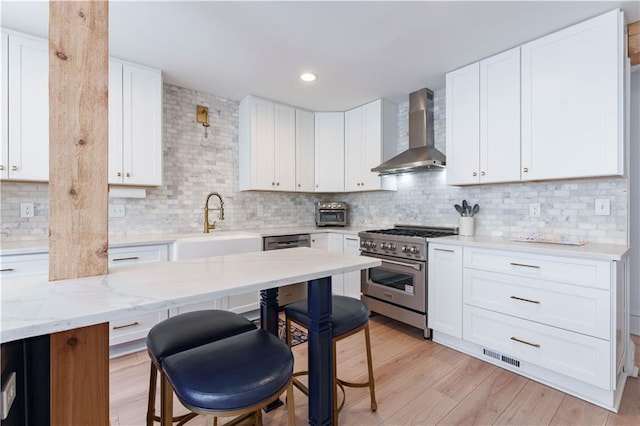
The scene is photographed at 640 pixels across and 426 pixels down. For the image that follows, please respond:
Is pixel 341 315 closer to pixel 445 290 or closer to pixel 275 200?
pixel 445 290

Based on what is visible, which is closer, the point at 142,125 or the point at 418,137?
the point at 142,125

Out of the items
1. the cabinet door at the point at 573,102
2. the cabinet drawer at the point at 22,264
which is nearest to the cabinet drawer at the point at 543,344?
the cabinet door at the point at 573,102

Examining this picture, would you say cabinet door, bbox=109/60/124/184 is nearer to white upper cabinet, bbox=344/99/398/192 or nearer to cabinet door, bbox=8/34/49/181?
cabinet door, bbox=8/34/49/181

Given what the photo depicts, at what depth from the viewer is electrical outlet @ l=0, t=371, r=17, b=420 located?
72 centimetres

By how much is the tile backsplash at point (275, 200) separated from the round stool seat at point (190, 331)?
197cm

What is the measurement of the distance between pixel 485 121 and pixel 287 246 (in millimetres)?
2336

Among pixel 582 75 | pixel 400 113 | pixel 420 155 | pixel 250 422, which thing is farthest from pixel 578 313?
pixel 400 113

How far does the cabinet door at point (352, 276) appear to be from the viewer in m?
3.47

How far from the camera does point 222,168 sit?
3586 mm

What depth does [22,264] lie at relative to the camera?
205 centimetres

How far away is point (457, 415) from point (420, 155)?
2.26 meters

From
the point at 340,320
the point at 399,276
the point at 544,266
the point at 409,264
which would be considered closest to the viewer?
the point at 340,320

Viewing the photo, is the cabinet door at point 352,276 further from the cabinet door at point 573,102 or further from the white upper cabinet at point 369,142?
the cabinet door at point 573,102

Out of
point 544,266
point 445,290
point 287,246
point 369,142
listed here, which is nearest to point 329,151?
point 369,142
